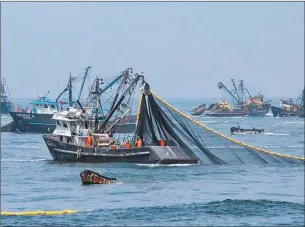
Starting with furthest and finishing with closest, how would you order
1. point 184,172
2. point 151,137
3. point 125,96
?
point 125,96
point 151,137
point 184,172

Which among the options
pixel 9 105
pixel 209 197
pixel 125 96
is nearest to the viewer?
pixel 209 197

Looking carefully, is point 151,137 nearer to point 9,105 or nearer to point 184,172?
point 184,172

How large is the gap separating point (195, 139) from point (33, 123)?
194 feet

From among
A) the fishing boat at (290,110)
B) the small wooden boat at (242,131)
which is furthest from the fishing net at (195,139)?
the fishing boat at (290,110)

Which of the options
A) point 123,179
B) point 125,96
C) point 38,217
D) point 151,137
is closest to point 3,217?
point 38,217

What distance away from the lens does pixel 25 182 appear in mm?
60219

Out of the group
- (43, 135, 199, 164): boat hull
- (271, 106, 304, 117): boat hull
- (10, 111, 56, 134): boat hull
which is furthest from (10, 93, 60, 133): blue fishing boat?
(271, 106, 304, 117): boat hull

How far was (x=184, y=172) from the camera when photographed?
64.2 m

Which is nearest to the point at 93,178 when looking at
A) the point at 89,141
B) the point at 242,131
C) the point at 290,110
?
the point at 89,141

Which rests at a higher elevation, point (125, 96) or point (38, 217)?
point (125, 96)

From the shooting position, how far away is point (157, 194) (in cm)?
5116

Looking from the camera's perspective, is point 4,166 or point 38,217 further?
point 4,166

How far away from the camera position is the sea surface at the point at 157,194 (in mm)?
41156

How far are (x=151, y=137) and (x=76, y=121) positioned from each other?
7288 mm
